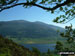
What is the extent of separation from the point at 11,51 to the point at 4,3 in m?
5.77

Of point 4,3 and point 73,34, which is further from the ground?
point 4,3

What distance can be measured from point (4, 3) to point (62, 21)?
6650 millimetres

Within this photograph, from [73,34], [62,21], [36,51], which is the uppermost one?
[62,21]

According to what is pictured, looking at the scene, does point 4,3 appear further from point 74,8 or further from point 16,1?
point 74,8

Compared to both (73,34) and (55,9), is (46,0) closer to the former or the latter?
(55,9)

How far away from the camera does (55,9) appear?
16.9 m

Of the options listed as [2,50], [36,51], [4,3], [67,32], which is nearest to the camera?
[4,3]

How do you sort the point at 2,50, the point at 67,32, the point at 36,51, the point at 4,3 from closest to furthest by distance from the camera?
1. the point at 4,3
2. the point at 2,50
3. the point at 36,51
4. the point at 67,32

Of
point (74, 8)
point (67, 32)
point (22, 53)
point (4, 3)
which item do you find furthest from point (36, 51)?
point (67, 32)

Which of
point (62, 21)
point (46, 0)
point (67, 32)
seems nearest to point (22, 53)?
point (62, 21)

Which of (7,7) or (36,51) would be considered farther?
(36,51)

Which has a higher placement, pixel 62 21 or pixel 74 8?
pixel 74 8

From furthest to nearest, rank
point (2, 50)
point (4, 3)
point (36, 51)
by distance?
point (36, 51), point (2, 50), point (4, 3)

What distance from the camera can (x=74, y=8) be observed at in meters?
19.8
